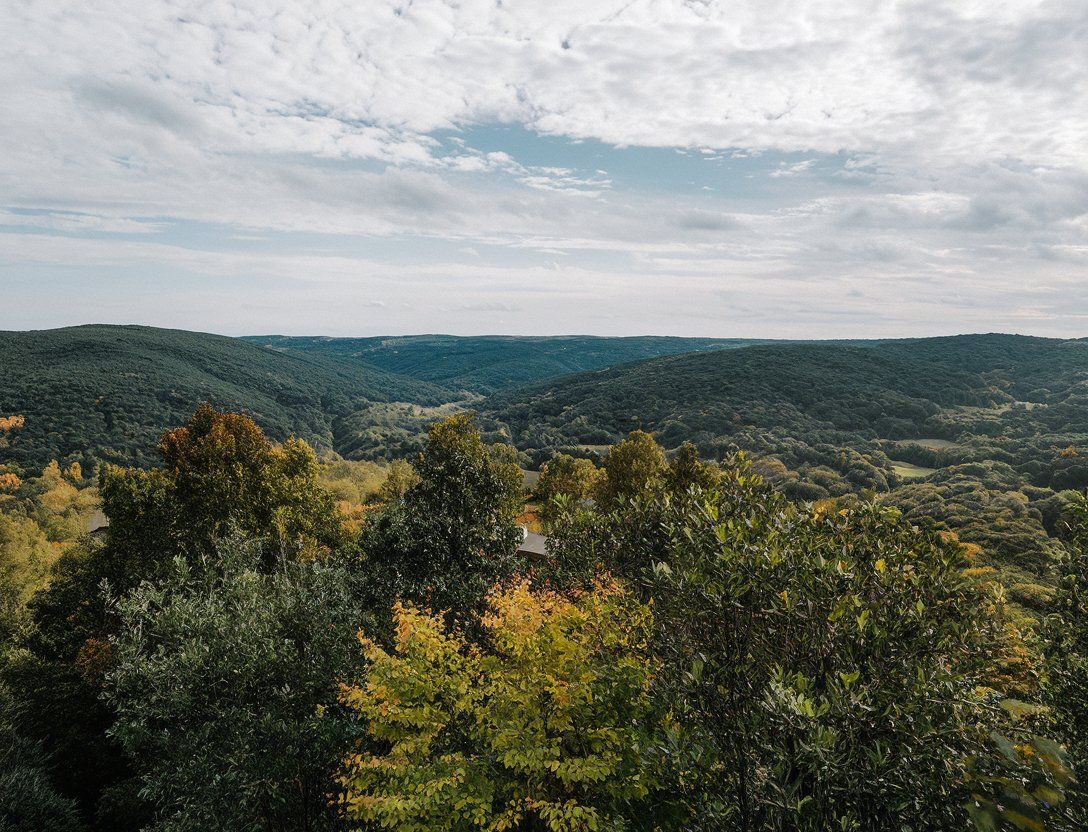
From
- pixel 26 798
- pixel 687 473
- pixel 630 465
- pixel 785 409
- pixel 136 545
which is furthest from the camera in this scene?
pixel 785 409

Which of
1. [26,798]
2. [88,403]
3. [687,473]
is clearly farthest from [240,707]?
[88,403]

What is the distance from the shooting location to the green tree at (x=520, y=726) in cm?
1056

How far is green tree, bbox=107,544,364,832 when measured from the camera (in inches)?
559

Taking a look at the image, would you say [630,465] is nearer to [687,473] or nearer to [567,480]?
[687,473]

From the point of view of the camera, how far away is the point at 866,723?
22.4ft

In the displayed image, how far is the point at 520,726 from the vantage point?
11.4 m

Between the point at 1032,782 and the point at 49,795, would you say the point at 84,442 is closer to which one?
the point at 49,795

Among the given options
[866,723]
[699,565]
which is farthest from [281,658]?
[866,723]

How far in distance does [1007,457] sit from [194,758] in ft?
455

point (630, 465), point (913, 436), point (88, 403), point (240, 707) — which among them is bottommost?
point (913, 436)

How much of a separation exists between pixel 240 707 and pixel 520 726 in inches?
359

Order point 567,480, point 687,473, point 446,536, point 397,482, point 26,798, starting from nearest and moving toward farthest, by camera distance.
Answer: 1. point 26,798
2. point 446,536
3. point 687,473
4. point 567,480
5. point 397,482

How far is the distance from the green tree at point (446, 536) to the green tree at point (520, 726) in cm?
492

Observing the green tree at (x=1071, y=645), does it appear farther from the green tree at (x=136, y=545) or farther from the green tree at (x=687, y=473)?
the green tree at (x=136, y=545)
